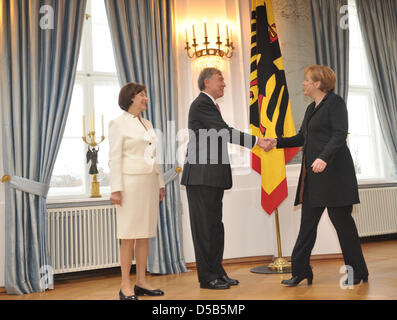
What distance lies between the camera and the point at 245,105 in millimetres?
4301

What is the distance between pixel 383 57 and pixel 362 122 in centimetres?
91

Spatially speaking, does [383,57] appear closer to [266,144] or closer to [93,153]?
[266,144]

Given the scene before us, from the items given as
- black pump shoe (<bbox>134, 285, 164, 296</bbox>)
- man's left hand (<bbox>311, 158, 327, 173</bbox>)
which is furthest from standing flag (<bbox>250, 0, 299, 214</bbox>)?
black pump shoe (<bbox>134, 285, 164, 296</bbox>)

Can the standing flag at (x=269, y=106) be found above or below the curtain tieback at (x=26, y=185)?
above

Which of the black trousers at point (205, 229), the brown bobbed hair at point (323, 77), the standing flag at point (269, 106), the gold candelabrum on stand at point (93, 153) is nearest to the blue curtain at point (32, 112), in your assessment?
the gold candelabrum on stand at point (93, 153)

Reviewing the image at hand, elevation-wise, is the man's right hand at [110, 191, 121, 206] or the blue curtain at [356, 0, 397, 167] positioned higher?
the blue curtain at [356, 0, 397, 167]

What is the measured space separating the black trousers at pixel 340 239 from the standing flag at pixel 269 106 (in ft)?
2.77

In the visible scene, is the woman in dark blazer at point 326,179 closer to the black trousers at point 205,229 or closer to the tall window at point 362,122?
the black trousers at point 205,229

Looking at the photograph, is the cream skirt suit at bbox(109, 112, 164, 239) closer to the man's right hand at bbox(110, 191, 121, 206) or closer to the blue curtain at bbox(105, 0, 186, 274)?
the man's right hand at bbox(110, 191, 121, 206)

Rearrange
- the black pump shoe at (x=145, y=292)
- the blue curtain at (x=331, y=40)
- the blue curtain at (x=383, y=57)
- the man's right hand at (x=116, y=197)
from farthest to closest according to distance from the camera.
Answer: the blue curtain at (x=383, y=57) → the blue curtain at (x=331, y=40) → the black pump shoe at (x=145, y=292) → the man's right hand at (x=116, y=197)

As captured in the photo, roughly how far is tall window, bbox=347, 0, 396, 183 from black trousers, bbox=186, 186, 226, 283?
3.29 meters

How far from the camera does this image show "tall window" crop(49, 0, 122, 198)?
4.00 m

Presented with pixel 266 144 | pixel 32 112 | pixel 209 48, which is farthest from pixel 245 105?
pixel 32 112

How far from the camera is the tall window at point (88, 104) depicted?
400cm
